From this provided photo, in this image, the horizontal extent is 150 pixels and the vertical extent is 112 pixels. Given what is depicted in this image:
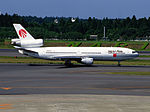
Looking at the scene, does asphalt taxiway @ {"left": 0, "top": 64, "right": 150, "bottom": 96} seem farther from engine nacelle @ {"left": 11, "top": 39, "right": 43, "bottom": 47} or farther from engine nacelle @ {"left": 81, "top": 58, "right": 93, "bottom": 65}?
engine nacelle @ {"left": 11, "top": 39, "right": 43, "bottom": 47}

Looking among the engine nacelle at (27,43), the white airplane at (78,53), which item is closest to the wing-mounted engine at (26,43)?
the engine nacelle at (27,43)

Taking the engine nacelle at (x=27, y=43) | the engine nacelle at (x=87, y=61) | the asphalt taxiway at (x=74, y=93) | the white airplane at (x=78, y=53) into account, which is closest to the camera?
the asphalt taxiway at (x=74, y=93)

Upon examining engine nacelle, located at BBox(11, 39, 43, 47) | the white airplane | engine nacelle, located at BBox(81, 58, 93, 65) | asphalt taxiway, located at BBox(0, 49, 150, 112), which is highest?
engine nacelle, located at BBox(11, 39, 43, 47)

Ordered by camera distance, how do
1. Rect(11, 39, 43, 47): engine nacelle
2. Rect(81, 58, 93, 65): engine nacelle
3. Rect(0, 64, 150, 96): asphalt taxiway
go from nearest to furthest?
Rect(0, 64, 150, 96): asphalt taxiway < Rect(81, 58, 93, 65): engine nacelle < Rect(11, 39, 43, 47): engine nacelle

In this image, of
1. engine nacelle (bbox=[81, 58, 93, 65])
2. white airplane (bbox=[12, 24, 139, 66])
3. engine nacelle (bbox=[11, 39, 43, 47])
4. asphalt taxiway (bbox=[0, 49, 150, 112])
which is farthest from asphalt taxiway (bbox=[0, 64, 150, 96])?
engine nacelle (bbox=[11, 39, 43, 47])

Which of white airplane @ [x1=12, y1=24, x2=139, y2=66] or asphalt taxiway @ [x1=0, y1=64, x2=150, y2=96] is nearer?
asphalt taxiway @ [x1=0, y1=64, x2=150, y2=96]

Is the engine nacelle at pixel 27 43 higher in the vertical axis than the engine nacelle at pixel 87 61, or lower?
higher

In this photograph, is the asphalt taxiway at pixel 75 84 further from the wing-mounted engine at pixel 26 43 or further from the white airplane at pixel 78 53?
the wing-mounted engine at pixel 26 43

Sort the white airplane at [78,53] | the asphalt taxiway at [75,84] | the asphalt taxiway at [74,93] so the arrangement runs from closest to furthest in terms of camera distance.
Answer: the asphalt taxiway at [74,93], the asphalt taxiway at [75,84], the white airplane at [78,53]

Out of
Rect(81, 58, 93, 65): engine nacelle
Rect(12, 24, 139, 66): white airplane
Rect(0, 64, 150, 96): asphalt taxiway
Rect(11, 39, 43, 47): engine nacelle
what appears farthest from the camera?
Rect(11, 39, 43, 47): engine nacelle

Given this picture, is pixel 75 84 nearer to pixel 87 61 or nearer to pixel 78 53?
pixel 87 61

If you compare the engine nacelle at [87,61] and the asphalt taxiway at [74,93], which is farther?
the engine nacelle at [87,61]

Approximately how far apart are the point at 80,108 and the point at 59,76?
24.1m

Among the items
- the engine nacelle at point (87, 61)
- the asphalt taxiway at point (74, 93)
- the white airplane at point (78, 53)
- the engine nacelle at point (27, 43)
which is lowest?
the asphalt taxiway at point (74, 93)
